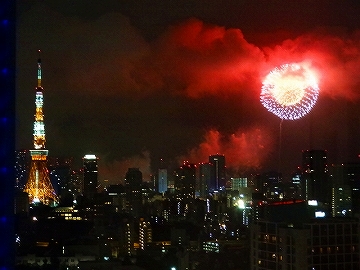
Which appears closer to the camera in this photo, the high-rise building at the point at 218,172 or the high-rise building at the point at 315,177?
the high-rise building at the point at 315,177

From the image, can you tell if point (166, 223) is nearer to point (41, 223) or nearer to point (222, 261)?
point (41, 223)

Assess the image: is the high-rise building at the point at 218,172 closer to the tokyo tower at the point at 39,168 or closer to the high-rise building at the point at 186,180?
the high-rise building at the point at 186,180

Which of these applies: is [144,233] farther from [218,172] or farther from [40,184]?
[40,184]

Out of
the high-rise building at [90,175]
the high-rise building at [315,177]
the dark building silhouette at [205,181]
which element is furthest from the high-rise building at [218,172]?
the high-rise building at [90,175]

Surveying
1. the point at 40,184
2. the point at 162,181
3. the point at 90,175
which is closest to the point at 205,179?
the point at 162,181

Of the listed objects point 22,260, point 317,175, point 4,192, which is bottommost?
point 22,260

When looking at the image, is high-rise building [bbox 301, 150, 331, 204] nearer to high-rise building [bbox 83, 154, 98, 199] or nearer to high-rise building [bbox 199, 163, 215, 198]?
high-rise building [bbox 199, 163, 215, 198]

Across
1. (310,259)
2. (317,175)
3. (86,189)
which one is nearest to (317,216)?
(310,259)

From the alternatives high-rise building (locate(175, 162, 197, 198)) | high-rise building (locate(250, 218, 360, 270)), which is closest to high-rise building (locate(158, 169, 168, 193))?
high-rise building (locate(175, 162, 197, 198))
